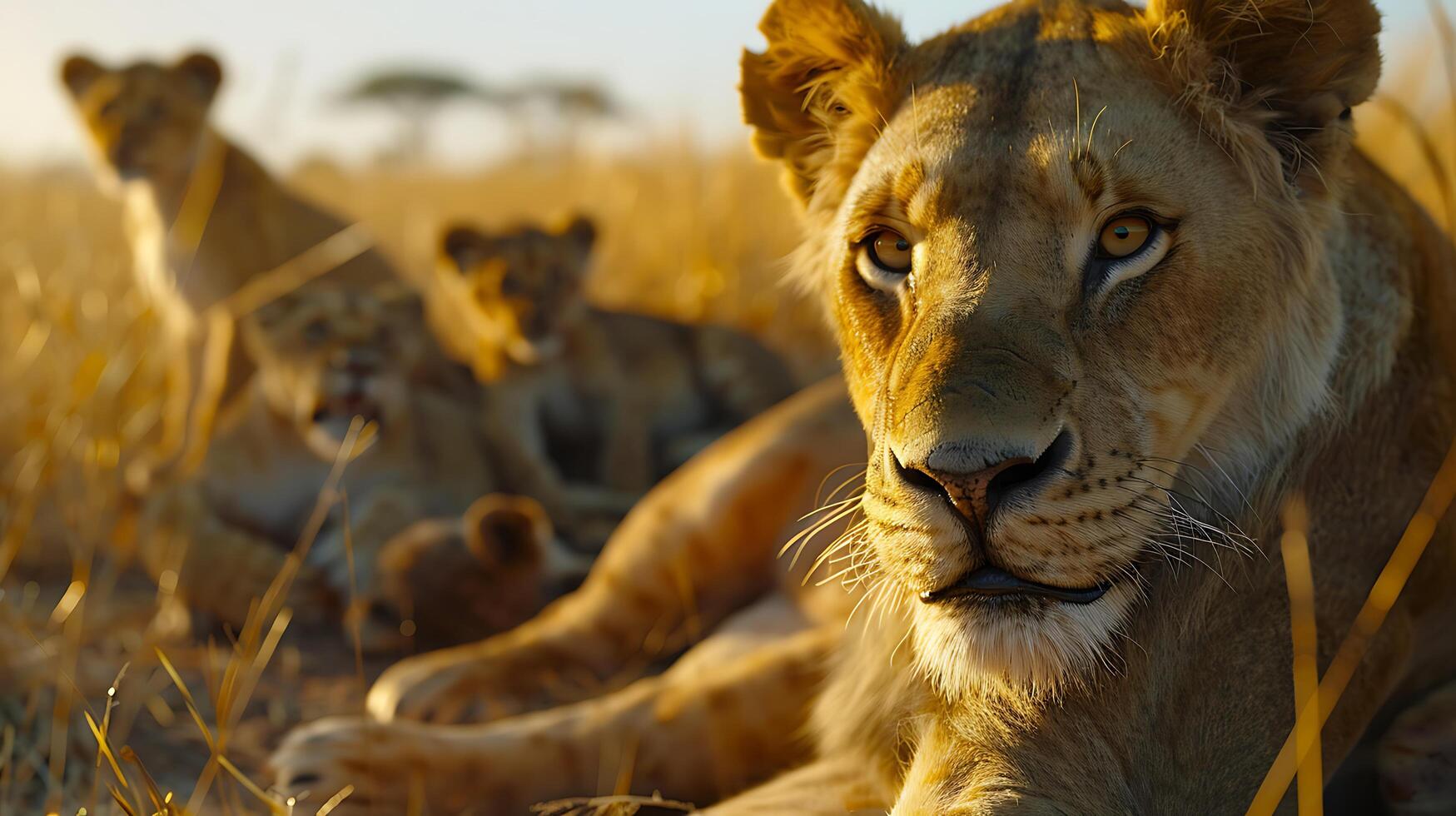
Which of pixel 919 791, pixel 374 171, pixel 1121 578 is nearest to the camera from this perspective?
pixel 1121 578

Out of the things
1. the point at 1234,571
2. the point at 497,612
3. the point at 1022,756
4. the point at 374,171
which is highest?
the point at 374,171

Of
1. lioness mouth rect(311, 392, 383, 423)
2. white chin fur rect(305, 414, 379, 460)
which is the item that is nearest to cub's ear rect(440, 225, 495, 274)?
lioness mouth rect(311, 392, 383, 423)

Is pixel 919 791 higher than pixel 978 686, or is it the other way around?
pixel 978 686

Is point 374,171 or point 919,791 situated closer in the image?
point 919,791

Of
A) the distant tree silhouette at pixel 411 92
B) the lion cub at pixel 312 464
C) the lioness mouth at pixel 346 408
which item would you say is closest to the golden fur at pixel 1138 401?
the lion cub at pixel 312 464

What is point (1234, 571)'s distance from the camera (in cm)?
175

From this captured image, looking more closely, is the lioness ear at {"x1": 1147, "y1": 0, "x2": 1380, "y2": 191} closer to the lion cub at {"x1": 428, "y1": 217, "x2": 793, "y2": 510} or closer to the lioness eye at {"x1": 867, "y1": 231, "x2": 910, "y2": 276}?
the lioness eye at {"x1": 867, "y1": 231, "x2": 910, "y2": 276}

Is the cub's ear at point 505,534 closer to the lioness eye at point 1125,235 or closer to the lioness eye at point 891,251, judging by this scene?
the lioness eye at point 891,251

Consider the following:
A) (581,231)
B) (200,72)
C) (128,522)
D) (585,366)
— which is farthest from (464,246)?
(128,522)

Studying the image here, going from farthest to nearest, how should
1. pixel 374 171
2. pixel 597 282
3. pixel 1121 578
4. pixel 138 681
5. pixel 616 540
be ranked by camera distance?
pixel 374 171 < pixel 597 282 < pixel 616 540 < pixel 138 681 < pixel 1121 578

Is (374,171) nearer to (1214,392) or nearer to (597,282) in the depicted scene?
(597,282)

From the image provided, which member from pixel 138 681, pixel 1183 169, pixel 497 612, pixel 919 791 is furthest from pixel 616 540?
pixel 1183 169

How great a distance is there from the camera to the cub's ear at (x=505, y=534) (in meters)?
3.62

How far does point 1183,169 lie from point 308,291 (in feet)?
12.5
